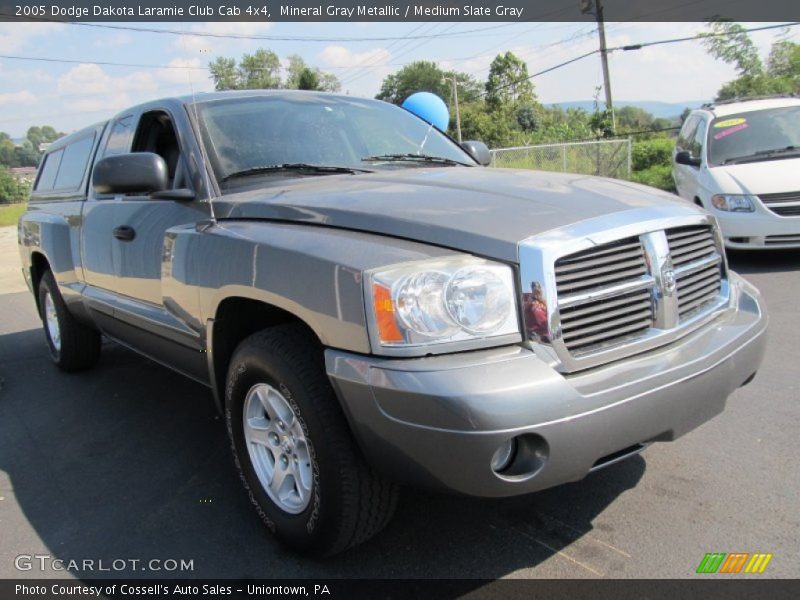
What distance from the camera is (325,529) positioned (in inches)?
90.7

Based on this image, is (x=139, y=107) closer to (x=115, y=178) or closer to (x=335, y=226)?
(x=115, y=178)

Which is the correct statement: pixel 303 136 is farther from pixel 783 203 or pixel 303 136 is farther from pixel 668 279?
pixel 783 203

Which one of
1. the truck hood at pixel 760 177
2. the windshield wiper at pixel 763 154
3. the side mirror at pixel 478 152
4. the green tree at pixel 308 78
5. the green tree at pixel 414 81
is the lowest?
the truck hood at pixel 760 177

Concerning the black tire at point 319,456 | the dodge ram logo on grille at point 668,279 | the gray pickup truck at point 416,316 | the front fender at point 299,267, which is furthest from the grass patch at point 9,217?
Answer: the dodge ram logo on grille at point 668,279

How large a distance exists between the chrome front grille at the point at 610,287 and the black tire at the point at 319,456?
0.71m

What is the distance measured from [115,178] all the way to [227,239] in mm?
716

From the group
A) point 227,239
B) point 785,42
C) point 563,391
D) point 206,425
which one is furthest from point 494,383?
point 785,42

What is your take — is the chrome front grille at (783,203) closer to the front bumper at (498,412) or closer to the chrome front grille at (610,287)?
the chrome front grille at (610,287)

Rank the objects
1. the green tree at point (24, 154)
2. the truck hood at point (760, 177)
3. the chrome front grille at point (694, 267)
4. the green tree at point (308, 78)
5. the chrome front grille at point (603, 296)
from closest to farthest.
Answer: the chrome front grille at point (603, 296) → the chrome front grille at point (694, 267) → the truck hood at point (760, 177) → the green tree at point (24, 154) → the green tree at point (308, 78)

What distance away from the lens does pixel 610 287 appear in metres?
2.19

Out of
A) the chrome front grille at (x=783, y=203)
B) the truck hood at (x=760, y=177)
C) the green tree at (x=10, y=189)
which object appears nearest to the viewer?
the chrome front grille at (x=783, y=203)

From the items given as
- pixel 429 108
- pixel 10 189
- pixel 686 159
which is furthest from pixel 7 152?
pixel 686 159

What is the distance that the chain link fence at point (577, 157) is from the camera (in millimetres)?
17672

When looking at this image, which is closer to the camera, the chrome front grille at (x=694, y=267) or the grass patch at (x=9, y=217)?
the chrome front grille at (x=694, y=267)
